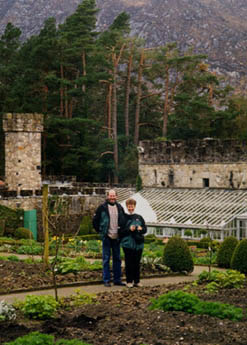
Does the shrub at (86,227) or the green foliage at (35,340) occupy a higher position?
the green foliage at (35,340)

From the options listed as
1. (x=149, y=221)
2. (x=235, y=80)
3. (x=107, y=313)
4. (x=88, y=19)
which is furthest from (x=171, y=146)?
(x=235, y=80)

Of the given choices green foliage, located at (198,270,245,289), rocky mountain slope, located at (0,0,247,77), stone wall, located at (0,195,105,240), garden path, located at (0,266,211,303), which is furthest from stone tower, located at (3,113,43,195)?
rocky mountain slope, located at (0,0,247,77)

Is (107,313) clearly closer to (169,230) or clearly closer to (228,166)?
(169,230)

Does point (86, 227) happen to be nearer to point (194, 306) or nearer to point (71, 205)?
point (71, 205)

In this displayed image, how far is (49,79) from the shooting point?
48.0 metres

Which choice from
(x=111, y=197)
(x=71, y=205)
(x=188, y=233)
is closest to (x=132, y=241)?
(x=111, y=197)

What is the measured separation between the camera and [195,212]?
33.0 meters

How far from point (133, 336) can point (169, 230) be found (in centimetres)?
2349

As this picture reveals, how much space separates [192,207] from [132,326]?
24.9m

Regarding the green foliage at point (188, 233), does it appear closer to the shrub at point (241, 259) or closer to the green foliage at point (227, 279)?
the shrub at point (241, 259)

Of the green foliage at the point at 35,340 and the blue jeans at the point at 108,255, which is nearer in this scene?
the green foliage at the point at 35,340

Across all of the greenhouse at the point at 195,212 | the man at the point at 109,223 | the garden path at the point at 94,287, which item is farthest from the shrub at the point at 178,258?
the greenhouse at the point at 195,212

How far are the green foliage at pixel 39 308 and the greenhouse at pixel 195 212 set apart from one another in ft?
60.8

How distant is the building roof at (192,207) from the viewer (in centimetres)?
3128
